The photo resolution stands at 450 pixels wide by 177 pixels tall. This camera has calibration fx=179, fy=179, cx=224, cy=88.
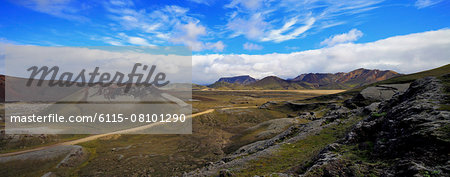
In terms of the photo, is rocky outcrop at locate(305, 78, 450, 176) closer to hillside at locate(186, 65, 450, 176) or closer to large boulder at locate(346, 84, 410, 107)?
hillside at locate(186, 65, 450, 176)

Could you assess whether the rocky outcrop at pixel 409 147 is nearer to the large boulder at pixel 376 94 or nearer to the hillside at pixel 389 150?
the hillside at pixel 389 150

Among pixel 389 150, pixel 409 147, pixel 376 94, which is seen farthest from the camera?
pixel 376 94

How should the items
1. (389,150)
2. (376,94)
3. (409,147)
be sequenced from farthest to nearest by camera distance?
1. (376,94)
2. (389,150)
3. (409,147)

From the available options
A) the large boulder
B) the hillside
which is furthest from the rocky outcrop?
the large boulder

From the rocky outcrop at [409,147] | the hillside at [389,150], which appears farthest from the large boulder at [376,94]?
the rocky outcrop at [409,147]

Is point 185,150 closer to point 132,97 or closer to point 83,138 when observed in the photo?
point 83,138

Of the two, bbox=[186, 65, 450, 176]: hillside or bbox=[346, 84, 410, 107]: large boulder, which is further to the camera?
bbox=[346, 84, 410, 107]: large boulder

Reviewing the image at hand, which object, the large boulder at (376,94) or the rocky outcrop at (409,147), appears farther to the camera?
the large boulder at (376,94)

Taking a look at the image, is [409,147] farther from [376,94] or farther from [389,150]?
[376,94]

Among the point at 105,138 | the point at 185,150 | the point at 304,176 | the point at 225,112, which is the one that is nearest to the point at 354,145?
the point at 304,176

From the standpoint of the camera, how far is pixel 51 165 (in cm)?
3216

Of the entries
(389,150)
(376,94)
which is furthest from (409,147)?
(376,94)

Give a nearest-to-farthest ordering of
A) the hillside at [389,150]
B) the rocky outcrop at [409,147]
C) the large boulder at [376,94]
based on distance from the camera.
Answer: the rocky outcrop at [409,147]
the hillside at [389,150]
the large boulder at [376,94]

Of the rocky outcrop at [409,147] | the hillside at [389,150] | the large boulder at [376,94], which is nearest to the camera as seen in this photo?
the rocky outcrop at [409,147]
